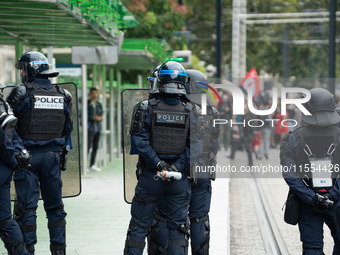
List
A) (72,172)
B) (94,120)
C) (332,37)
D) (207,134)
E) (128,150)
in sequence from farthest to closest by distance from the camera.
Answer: (94,120) → (332,37) → (72,172) → (128,150) → (207,134)

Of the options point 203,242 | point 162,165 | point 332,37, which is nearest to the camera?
point 162,165

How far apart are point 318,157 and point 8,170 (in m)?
2.49

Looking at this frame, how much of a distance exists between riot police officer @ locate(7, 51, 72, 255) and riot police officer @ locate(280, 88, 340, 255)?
2145mm

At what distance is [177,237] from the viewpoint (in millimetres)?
6906

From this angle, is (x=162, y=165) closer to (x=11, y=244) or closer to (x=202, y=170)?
(x=202, y=170)

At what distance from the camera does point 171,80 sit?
694cm

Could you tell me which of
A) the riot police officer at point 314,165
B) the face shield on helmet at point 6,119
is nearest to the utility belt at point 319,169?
the riot police officer at point 314,165

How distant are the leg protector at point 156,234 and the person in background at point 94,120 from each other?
34.4 ft

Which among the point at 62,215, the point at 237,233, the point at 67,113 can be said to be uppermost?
the point at 67,113

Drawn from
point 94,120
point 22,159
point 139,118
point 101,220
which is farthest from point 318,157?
point 94,120

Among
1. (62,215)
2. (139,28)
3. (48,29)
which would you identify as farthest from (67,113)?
(139,28)

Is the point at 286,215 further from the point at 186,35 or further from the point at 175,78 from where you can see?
the point at 186,35

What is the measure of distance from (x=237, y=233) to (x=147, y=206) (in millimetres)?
4589

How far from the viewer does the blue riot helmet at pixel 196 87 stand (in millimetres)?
7508
